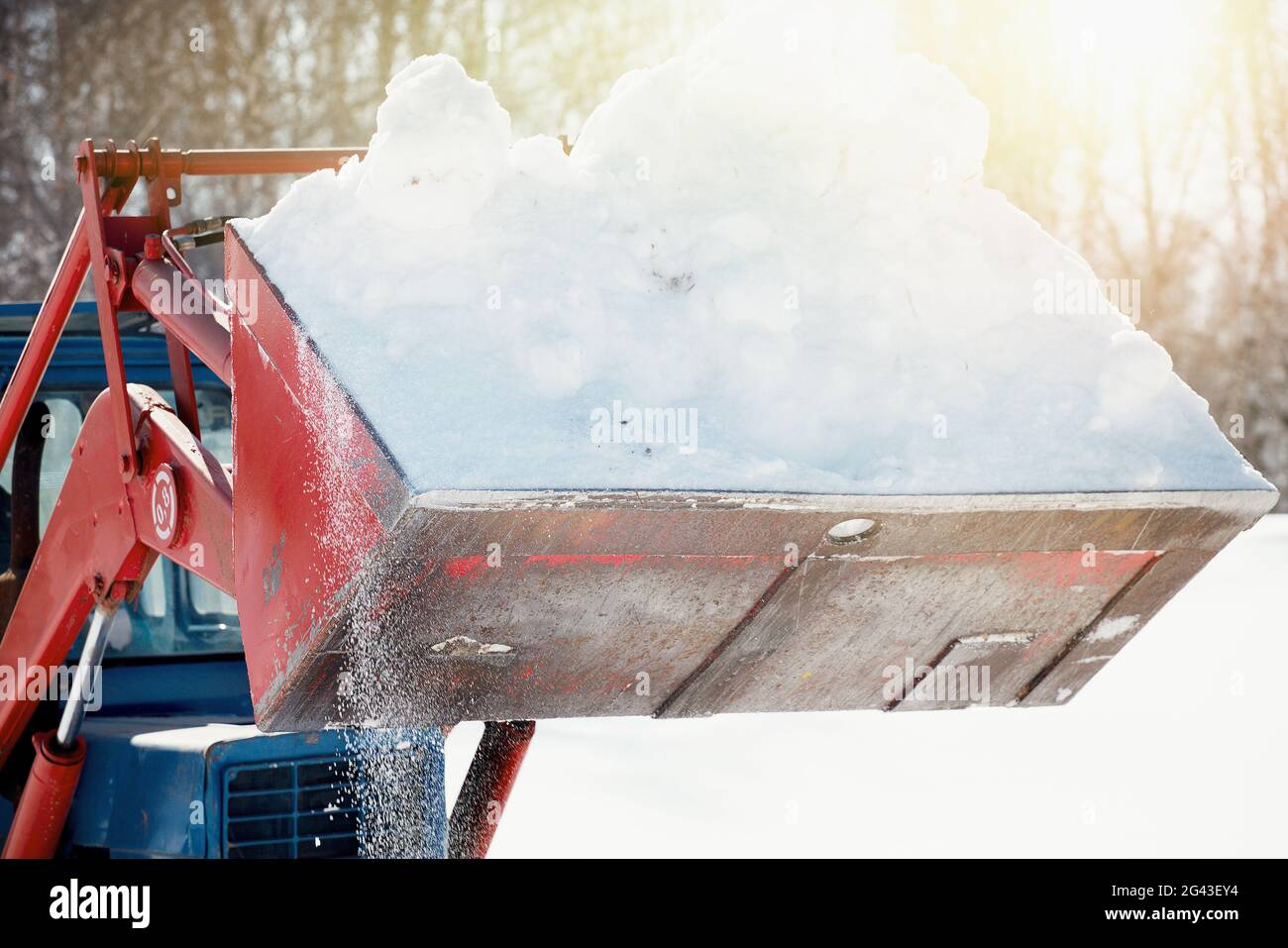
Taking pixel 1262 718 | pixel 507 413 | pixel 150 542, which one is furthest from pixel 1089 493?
pixel 1262 718

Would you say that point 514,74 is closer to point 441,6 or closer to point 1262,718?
point 441,6

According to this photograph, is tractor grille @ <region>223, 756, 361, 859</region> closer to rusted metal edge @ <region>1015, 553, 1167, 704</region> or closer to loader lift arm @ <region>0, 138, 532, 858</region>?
loader lift arm @ <region>0, 138, 532, 858</region>

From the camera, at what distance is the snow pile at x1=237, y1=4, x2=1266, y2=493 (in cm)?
192

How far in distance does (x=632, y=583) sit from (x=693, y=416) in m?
0.27

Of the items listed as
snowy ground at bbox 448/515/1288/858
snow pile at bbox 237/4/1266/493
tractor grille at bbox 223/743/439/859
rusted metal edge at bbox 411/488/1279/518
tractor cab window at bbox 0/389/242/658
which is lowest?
snowy ground at bbox 448/515/1288/858

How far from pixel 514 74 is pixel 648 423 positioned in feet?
40.6

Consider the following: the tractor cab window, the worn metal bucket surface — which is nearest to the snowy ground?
the tractor cab window

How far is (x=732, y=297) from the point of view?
2084mm

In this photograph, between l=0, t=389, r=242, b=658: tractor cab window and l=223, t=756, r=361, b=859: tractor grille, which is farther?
Result: l=0, t=389, r=242, b=658: tractor cab window

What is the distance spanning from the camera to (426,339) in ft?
6.42

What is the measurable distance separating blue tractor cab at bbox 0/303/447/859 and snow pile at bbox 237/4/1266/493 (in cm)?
125

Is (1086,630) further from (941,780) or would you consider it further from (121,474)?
(941,780)

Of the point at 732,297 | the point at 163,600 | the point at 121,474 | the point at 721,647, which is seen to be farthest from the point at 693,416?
the point at 163,600

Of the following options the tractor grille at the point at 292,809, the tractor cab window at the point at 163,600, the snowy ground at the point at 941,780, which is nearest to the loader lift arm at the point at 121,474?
the tractor grille at the point at 292,809
